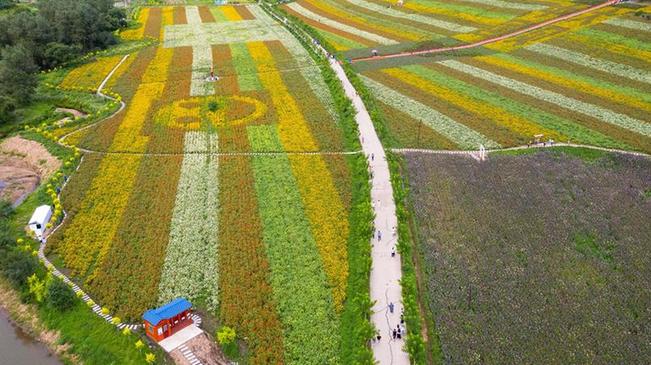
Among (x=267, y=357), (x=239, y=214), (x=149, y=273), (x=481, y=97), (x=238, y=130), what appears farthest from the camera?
(x=481, y=97)

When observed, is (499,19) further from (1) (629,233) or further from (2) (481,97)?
(1) (629,233)

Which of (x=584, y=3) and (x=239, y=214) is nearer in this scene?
(x=239, y=214)

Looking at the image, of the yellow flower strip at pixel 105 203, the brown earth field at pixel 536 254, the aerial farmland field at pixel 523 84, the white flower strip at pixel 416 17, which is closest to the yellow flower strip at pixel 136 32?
the aerial farmland field at pixel 523 84

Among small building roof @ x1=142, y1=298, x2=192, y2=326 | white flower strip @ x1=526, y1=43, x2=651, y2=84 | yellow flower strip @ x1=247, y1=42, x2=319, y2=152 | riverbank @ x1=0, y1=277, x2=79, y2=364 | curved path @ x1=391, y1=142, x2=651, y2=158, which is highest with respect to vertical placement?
white flower strip @ x1=526, y1=43, x2=651, y2=84

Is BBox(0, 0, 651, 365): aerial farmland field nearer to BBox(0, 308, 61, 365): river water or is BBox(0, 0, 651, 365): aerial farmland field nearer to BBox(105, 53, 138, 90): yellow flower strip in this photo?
BBox(0, 308, 61, 365): river water

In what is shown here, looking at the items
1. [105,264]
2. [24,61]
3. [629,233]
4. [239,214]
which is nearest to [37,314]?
[105,264]

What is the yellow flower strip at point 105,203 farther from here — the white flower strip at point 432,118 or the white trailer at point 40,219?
the white flower strip at point 432,118

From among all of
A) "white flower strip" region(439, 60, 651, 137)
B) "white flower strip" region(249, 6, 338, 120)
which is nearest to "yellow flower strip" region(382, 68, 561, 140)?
"white flower strip" region(439, 60, 651, 137)
